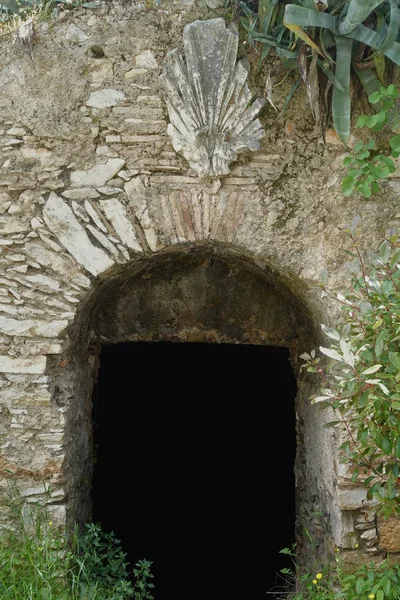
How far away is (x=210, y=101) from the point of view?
3.24 meters

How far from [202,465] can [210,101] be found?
4.40 m

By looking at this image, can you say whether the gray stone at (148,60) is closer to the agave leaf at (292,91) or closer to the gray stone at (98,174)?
the gray stone at (98,174)

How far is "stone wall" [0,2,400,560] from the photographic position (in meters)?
3.31

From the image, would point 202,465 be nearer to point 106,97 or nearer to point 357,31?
point 106,97

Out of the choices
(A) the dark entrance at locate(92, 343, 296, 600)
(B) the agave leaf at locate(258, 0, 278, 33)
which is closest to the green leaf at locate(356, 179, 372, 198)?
(B) the agave leaf at locate(258, 0, 278, 33)

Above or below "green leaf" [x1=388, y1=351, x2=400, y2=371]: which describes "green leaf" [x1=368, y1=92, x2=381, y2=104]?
above

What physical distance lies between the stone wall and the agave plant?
0.21 meters

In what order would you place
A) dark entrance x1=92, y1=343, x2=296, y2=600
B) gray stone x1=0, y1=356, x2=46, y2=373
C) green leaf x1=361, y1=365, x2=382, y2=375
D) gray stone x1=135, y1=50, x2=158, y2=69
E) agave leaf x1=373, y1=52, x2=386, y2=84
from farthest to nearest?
dark entrance x1=92, y1=343, x2=296, y2=600
gray stone x1=0, y1=356, x2=46, y2=373
gray stone x1=135, y1=50, x2=158, y2=69
agave leaf x1=373, y1=52, x2=386, y2=84
green leaf x1=361, y1=365, x2=382, y2=375

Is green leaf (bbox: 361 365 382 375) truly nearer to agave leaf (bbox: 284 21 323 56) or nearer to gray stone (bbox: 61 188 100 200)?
agave leaf (bbox: 284 21 323 56)

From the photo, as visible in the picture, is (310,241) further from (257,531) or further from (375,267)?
(257,531)

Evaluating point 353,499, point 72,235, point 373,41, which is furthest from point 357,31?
point 353,499

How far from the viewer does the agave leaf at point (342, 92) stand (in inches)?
122

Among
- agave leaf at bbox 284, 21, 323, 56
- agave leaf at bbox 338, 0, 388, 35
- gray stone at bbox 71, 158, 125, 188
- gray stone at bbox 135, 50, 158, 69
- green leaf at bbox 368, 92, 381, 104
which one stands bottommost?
gray stone at bbox 71, 158, 125, 188

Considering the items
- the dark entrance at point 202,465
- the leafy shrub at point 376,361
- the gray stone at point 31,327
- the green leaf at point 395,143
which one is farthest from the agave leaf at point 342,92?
the dark entrance at point 202,465
